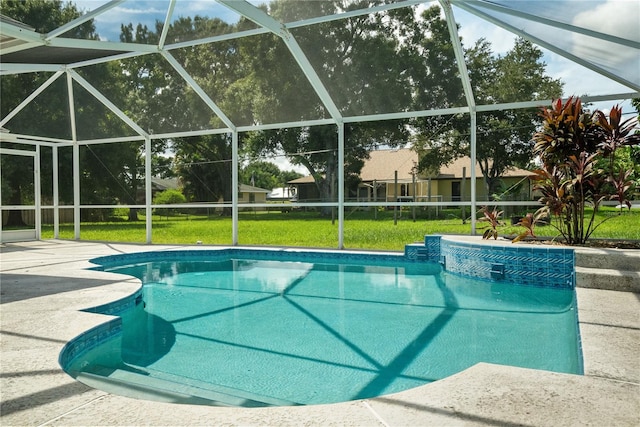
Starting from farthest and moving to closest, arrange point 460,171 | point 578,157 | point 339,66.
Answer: point 460,171 < point 339,66 < point 578,157

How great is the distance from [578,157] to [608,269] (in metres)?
1.67

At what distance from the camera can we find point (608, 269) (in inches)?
192

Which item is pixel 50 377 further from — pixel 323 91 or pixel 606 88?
pixel 606 88

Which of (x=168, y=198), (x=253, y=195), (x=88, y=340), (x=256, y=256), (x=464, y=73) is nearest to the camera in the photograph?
(x=88, y=340)

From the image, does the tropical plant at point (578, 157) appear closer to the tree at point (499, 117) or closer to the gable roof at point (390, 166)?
the tree at point (499, 117)

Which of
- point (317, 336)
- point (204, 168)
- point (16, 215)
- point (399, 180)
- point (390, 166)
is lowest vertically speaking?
point (317, 336)

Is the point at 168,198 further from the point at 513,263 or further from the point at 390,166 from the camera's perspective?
the point at 513,263

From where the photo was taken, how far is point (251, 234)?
16.8 m

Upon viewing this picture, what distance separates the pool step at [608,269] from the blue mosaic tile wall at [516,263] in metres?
0.34

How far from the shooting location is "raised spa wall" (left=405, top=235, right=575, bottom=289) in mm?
5672

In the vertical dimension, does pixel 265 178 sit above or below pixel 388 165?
above

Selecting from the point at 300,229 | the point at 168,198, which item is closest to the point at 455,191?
the point at 300,229

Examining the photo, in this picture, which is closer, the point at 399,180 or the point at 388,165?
the point at 399,180

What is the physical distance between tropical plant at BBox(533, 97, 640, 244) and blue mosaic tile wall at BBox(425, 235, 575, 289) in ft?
1.79
